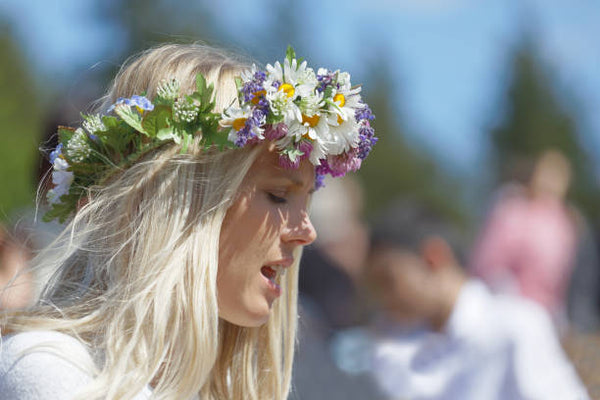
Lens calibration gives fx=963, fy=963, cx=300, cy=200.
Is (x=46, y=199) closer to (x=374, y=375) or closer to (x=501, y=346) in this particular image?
(x=501, y=346)

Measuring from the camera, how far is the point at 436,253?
5.25m

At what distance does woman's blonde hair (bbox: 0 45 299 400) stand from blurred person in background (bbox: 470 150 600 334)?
521 cm

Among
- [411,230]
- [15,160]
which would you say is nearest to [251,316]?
[411,230]

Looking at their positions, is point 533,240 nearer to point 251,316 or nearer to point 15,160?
point 251,316

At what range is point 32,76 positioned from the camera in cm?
3603

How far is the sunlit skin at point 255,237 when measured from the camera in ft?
8.37

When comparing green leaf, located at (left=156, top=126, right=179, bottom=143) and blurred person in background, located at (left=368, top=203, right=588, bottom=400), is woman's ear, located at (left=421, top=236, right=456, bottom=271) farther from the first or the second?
green leaf, located at (left=156, top=126, right=179, bottom=143)

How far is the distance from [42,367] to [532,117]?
4447 centimetres

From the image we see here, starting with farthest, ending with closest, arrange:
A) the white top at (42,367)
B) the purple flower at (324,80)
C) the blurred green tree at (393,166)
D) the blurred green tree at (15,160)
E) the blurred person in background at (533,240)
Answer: the blurred green tree at (393,166), the blurred person in background at (533,240), the blurred green tree at (15,160), the purple flower at (324,80), the white top at (42,367)

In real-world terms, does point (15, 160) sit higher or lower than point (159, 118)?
lower

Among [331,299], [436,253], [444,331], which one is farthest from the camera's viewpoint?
[331,299]

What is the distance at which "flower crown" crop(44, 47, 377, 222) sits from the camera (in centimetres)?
248

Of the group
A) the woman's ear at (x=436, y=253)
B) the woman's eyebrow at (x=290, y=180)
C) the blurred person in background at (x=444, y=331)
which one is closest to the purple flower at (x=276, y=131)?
the woman's eyebrow at (x=290, y=180)

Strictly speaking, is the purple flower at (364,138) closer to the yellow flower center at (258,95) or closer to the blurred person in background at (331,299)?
the yellow flower center at (258,95)
